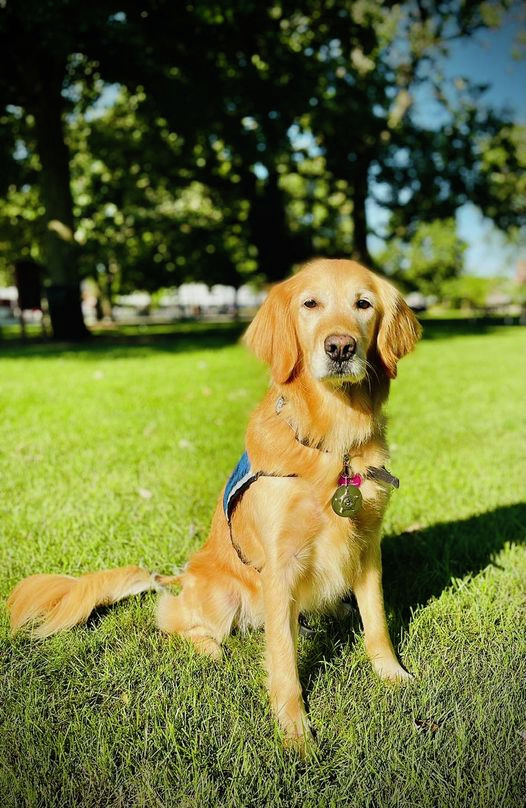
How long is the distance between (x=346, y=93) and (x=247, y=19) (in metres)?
4.62

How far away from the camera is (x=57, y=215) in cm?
1504

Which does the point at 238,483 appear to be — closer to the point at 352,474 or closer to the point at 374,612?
Answer: the point at 352,474

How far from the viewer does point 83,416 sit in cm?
671

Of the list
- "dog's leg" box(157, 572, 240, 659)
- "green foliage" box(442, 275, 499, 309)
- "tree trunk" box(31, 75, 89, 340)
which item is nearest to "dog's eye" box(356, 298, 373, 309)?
"dog's leg" box(157, 572, 240, 659)

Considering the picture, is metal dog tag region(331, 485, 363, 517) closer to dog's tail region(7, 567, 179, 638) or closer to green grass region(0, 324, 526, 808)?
green grass region(0, 324, 526, 808)

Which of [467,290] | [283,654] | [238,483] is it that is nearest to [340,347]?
[238,483]

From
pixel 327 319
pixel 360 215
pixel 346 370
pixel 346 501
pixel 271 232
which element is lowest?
pixel 346 501

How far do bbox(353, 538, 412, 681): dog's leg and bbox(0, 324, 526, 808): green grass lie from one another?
7cm

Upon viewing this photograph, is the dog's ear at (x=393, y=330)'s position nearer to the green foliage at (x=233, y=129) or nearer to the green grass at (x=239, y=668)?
the green grass at (x=239, y=668)

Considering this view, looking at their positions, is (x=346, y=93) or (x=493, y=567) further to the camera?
(x=346, y=93)

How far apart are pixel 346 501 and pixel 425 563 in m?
1.31

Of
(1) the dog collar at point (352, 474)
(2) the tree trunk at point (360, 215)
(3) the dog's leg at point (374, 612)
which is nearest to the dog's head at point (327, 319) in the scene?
(1) the dog collar at point (352, 474)

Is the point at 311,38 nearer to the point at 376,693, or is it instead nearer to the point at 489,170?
the point at 489,170

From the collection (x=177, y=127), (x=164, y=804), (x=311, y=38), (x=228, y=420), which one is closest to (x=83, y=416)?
(x=228, y=420)
